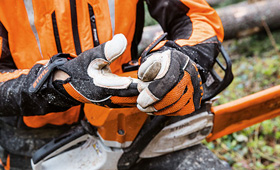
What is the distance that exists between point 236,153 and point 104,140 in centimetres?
167

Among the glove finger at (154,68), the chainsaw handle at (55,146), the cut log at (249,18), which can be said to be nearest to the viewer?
the glove finger at (154,68)

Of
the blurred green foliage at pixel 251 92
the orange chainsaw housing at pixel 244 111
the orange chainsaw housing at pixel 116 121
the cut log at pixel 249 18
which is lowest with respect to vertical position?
the blurred green foliage at pixel 251 92

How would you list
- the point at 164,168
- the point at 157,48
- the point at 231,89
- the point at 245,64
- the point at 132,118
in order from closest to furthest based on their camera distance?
the point at 157,48 → the point at 132,118 → the point at 164,168 → the point at 231,89 → the point at 245,64

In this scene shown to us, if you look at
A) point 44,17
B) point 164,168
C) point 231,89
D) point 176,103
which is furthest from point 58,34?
point 231,89

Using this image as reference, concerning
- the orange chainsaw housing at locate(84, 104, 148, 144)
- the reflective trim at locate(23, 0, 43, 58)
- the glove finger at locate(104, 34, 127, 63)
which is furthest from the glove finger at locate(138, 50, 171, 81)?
the reflective trim at locate(23, 0, 43, 58)

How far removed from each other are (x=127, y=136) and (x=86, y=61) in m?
0.53

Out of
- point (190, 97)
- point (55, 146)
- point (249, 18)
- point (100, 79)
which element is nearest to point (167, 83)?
point (190, 97)

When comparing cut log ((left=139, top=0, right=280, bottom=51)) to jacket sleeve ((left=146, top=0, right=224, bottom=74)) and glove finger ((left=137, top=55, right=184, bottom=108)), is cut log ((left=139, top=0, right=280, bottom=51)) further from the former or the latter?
glove finger ((left=137, top=55, right=184, bottom=108))

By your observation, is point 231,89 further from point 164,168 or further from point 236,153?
point 164,168

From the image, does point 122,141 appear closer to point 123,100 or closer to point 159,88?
point 123,100

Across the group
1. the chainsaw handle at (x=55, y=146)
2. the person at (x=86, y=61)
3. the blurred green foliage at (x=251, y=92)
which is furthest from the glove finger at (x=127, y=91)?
the blurred green foliage at (x=251, y=92)

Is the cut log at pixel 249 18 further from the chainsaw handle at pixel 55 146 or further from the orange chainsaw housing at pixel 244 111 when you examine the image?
the chainsaw handle at pixel 55 146

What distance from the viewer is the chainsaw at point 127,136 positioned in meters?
1.33

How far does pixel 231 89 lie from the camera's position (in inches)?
136
